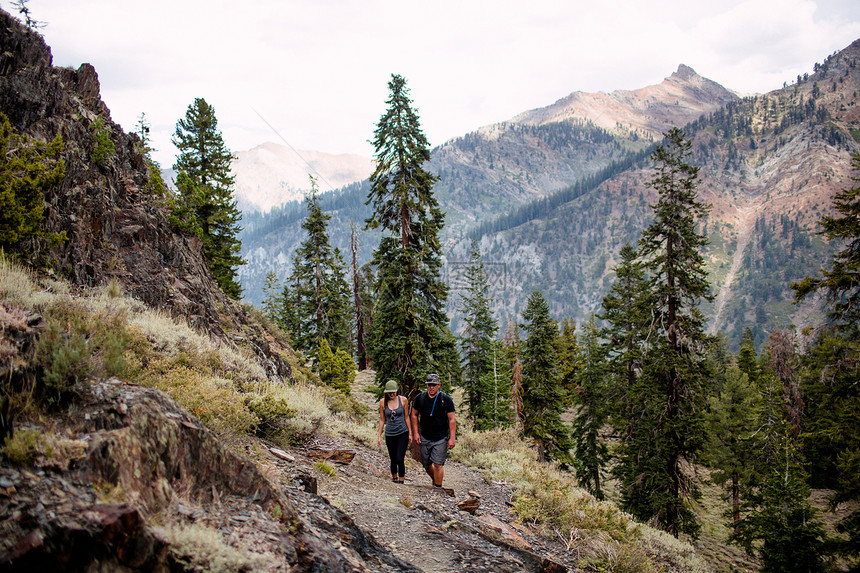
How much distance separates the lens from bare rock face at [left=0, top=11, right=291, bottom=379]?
420 inches

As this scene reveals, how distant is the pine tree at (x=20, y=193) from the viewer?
24.1 ft

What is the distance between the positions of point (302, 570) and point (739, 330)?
9622 inches

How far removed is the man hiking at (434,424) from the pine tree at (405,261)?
19.2ft

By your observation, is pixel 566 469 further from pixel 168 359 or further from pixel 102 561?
pixel 102 561

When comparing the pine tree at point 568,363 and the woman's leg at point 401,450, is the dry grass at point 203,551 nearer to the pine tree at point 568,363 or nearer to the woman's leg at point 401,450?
the woman's leg at point 401,450

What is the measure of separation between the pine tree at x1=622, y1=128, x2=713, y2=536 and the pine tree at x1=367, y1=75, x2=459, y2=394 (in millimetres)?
8910

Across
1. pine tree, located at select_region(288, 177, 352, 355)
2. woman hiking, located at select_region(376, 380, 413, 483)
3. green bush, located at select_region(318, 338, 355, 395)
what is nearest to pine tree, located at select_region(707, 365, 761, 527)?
green bush, located at select_region(318, 338, 355, 395)

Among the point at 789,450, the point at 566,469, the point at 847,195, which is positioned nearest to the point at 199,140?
the point at 847,195

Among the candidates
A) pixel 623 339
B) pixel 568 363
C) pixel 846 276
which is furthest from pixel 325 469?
pixel 568 363

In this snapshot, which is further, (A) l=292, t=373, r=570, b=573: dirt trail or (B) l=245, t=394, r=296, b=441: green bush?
(B) l=245, t=394, r=296, b=441: green bush

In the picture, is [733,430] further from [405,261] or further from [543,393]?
[405,261]

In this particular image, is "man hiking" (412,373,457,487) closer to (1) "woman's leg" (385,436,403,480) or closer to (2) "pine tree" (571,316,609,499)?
(1) "woman's leg" (385,436,403,480)

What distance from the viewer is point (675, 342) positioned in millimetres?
17047

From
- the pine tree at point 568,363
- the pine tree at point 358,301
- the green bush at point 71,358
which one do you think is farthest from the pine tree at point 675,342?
the pine tree at point 568,363
